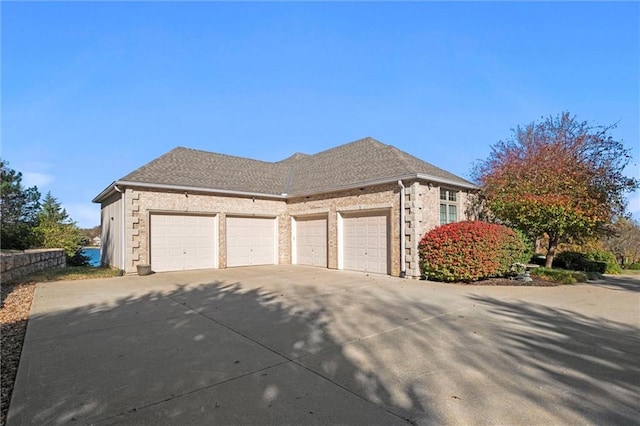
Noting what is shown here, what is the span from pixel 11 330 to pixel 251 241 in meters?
10.3

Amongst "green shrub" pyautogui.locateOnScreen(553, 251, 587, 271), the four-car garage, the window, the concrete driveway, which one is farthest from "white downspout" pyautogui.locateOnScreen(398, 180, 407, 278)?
"green shrub" pyautogui.locateOnScreen(553, 251, 587, 271)

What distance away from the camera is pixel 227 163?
55.4 ft

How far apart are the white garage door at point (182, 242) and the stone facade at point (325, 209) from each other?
30 centimetres

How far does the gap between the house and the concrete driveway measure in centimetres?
452

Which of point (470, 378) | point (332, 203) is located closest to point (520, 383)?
point (470, 378)

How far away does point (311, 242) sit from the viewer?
50.0 ft

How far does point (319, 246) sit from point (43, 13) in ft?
37.4

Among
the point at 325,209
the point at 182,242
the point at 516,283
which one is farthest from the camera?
the point at 325,209

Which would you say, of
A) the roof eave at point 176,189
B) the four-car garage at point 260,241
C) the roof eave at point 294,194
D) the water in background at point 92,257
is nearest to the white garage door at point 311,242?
the four-car garage at point 260,241

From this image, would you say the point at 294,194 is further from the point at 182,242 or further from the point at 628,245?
the point at 628,245

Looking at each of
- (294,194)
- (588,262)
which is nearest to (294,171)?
(294,194)

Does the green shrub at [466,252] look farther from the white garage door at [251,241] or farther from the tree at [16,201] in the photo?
the tree at [16,201]

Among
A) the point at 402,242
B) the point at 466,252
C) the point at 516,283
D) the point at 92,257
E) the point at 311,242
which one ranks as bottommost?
the point at 92,257

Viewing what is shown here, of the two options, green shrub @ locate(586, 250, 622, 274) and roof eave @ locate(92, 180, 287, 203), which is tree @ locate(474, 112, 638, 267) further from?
roof eave @ locate(92, 180, 287, 203)
